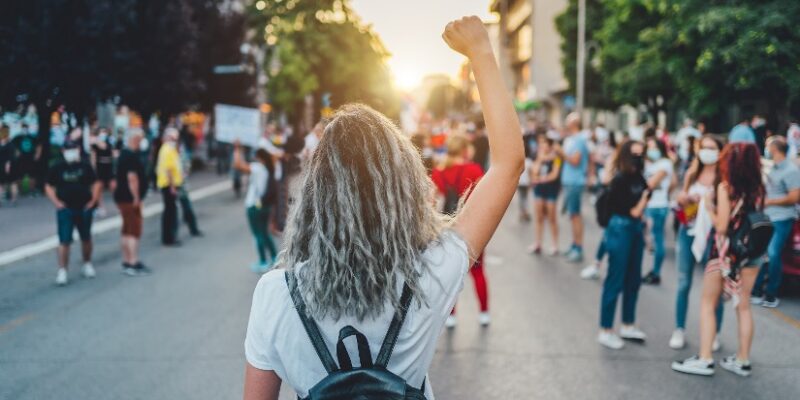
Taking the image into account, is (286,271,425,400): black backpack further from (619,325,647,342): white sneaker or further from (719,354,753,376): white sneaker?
A: (619,325,647,342): white sneaker

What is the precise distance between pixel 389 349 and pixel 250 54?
3640 centimetres

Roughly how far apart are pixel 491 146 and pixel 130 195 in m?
8.78

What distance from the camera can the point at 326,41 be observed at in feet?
126

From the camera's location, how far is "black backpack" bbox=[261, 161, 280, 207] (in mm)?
9320

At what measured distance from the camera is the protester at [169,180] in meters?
11.7

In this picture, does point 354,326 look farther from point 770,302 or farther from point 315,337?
point 770,302

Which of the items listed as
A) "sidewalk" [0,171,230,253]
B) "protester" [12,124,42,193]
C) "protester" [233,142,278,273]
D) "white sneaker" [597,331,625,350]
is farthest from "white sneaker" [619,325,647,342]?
"protester" [12,124,42,193]

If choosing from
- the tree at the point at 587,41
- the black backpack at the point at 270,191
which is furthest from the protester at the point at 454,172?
the tree at the point at 587,41

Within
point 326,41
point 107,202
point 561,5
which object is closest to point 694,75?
point 107,202

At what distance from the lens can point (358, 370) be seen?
155cm

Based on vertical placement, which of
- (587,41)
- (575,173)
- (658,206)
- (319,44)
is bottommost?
(658,206)

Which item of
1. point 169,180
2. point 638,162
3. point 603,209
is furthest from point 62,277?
point 638,162

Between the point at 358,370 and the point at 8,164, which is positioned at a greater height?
the point at 358,370

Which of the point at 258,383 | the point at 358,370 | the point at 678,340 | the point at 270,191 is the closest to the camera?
the point at 358,370
